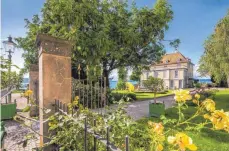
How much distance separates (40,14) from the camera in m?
10.7

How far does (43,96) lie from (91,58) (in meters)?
6.50

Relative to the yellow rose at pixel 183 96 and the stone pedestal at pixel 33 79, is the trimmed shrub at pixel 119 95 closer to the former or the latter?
the yellow rose at pixel 183 96

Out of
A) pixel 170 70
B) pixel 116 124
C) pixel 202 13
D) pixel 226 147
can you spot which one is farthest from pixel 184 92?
pixel 170 70

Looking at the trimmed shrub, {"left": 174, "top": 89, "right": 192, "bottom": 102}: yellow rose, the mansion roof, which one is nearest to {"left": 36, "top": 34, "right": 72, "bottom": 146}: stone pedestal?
the trimmed shrub

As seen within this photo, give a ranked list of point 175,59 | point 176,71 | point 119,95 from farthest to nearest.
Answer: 1. point 175,59
2. point 176,71
3. point 119,95

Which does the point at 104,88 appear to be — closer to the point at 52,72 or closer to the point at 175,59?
the point at 52,72

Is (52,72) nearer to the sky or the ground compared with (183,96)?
nearer to the sky

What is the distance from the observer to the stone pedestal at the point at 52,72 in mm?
2529

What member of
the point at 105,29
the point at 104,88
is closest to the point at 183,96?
the point at 104,88

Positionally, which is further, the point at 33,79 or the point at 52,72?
the point at 33,79

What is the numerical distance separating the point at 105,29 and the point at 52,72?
6676mm

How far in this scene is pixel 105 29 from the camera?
884cm

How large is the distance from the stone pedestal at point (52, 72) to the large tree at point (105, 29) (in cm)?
450

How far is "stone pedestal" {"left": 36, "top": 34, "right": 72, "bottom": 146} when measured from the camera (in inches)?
99.6
